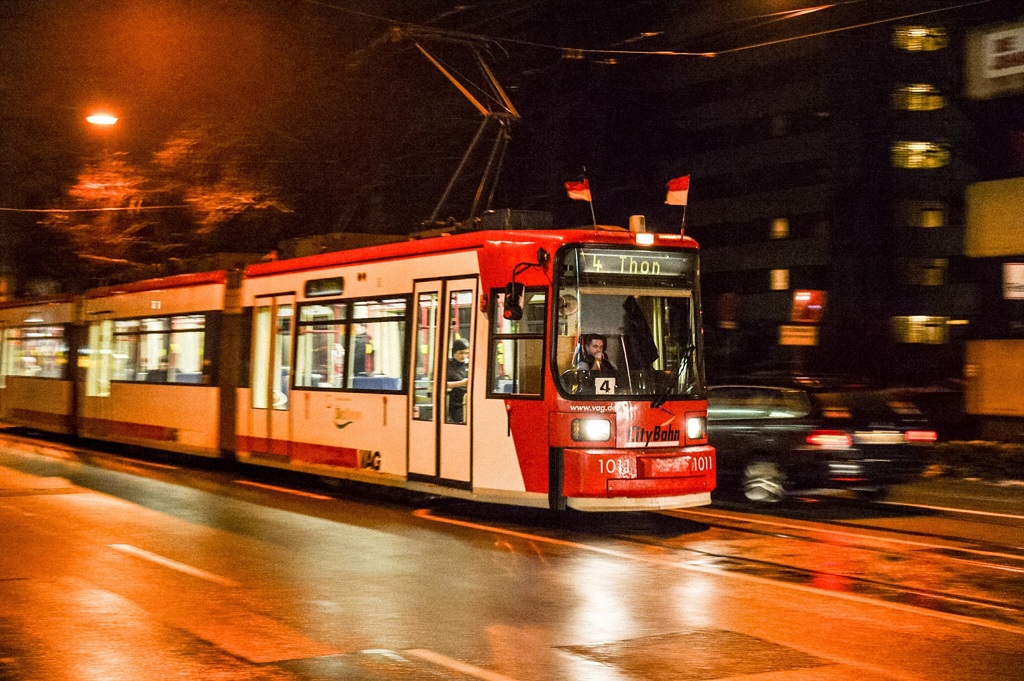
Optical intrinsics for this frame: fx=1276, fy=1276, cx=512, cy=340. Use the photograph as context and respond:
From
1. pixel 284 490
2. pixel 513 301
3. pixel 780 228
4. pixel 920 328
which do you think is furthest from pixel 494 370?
pixel 780 228

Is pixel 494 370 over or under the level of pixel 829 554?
over

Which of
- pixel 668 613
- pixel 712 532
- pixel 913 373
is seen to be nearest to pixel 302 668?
pixel 668 613

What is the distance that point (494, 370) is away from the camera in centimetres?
1289

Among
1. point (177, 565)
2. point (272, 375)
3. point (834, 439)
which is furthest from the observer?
point (272, 375)

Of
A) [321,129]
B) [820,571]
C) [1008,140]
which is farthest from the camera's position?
[321,129]

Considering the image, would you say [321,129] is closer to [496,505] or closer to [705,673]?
[496,505]

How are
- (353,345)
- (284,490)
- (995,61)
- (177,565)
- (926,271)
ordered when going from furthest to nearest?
(926,271), (995,61), (284,490), (353,345), (177,565)

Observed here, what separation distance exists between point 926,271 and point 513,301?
4629 cm

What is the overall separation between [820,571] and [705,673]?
3.84 m

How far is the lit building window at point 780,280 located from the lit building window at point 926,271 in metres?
5.35

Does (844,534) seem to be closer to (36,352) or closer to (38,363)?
(38,363)

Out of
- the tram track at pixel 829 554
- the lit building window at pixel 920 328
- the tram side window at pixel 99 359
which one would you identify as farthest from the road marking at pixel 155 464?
the lit building window at pixel 920 328

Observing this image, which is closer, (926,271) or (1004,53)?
(1004,53)

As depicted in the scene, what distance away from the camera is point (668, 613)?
8492mm
